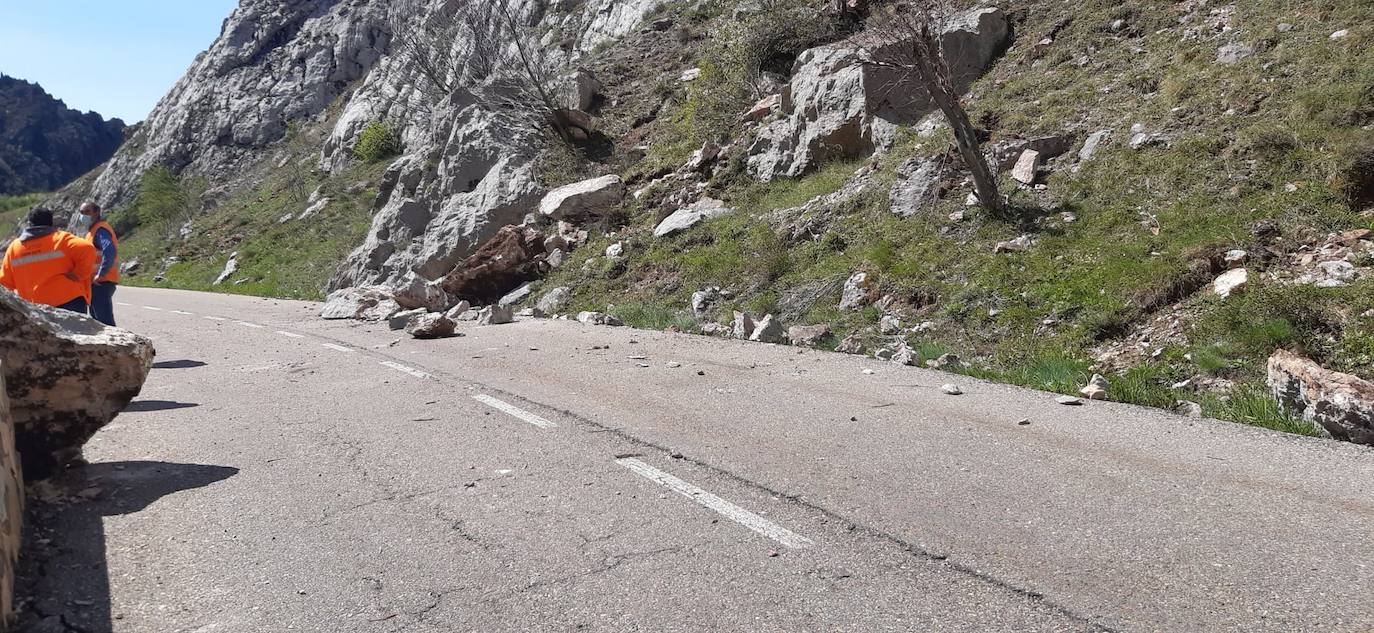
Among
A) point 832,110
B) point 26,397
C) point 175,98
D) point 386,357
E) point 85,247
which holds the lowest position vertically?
point 386,357

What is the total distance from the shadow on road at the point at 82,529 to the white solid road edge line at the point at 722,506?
2.46 meters

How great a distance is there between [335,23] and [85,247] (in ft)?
189

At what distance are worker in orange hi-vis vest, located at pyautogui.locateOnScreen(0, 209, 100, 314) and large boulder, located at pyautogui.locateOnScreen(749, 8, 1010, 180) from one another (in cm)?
1121

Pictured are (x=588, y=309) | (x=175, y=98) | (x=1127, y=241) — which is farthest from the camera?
(x=175, y=98)

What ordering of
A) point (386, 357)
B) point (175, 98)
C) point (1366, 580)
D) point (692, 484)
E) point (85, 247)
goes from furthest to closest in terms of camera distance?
point (175, 98)
point (386, 357)
point (85, 247)
point (692, 484)
point (1366, 580)

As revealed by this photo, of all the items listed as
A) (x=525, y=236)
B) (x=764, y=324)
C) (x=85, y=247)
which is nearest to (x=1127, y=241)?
(x=764, y=324)

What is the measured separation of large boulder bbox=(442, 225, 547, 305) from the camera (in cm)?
1672

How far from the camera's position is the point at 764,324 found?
1034cm

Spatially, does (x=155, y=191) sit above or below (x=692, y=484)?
above

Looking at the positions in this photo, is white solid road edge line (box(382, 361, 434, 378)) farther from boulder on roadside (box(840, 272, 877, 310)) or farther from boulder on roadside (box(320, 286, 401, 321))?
boulder on roadside (box(320, 286, 401, 321))

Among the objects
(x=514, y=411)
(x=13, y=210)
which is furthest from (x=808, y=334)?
(x=13, y=210)

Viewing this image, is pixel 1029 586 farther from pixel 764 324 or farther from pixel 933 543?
pixel 764 324

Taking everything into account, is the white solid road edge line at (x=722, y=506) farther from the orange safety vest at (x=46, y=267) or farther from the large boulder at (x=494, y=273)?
the large boulder at (x=494, y=273)

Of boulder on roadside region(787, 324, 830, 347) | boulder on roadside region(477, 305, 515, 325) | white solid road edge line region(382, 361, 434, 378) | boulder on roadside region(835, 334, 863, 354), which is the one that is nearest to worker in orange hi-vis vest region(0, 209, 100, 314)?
white solid road edge line region(382, 361, 434, 378)
